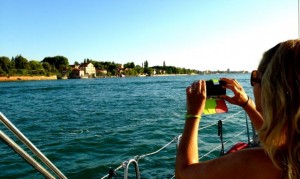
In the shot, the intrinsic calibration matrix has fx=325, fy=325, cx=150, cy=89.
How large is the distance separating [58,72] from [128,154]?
137 m

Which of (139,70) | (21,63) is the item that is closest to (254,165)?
(21,63)

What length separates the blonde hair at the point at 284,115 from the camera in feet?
3.52

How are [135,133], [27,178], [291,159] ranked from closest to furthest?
[291,159]
[27,178]
[135,133]

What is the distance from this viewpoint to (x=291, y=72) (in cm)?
109

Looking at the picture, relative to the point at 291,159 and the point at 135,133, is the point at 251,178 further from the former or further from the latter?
the point at 135,133

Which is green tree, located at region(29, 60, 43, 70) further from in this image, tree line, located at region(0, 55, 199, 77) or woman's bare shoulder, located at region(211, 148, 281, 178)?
woman's bare shoulder, located at region(211, 148, 281, 178)

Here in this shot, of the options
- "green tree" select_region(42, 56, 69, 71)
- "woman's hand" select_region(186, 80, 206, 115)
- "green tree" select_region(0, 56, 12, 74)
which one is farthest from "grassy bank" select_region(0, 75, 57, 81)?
"woman's hand" select_region(186, 80, 206, 115)

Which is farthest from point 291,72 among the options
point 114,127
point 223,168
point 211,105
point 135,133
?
point 114,127

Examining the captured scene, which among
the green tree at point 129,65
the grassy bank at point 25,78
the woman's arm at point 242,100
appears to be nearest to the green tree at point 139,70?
the green tree at point 129,65

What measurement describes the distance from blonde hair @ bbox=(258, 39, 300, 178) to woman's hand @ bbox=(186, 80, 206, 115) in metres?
0.34

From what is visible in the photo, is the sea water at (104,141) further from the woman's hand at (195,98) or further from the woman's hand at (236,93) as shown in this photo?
the woman's hand at (195,98)

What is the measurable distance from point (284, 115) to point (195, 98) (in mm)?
437

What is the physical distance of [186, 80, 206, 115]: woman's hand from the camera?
141 cm

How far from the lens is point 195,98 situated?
56.5 inches
